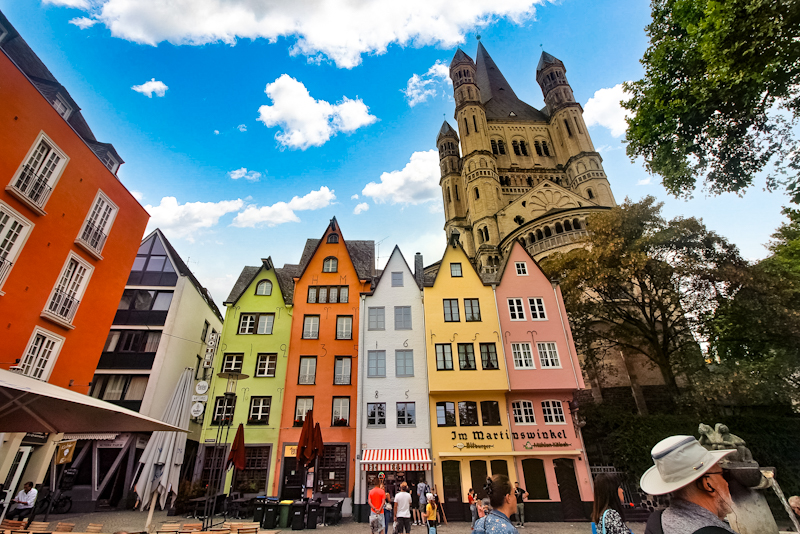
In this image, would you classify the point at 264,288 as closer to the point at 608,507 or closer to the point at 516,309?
the point at 516,309

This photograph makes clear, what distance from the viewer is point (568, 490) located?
62.1 ft

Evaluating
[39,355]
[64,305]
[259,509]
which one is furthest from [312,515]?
[64,305]

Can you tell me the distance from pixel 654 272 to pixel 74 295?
95.9 ft

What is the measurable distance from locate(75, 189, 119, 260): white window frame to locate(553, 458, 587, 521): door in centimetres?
2339

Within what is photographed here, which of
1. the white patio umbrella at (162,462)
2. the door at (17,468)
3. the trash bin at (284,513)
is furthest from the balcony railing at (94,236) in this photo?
the trash bin at (284,513)

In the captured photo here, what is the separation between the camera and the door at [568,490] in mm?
18469

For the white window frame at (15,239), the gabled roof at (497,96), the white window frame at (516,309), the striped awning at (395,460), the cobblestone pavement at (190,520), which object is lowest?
the cobblestone pavement at (190,520)

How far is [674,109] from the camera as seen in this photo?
531 inches

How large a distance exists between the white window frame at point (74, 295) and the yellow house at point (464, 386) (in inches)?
630

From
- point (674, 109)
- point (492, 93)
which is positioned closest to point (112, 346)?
point (674, 109)

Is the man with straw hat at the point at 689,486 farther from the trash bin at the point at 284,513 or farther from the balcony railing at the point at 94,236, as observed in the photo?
the balcony railing at the point at 94,236

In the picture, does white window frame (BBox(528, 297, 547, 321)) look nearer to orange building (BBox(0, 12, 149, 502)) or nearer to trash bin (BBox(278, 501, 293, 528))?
trash bin (BBox(278, 501, 293, 528))

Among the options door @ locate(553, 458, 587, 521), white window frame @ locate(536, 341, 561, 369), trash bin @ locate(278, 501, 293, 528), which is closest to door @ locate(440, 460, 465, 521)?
door @ locate(553, 458, 587, 521)

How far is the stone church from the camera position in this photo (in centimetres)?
3969
